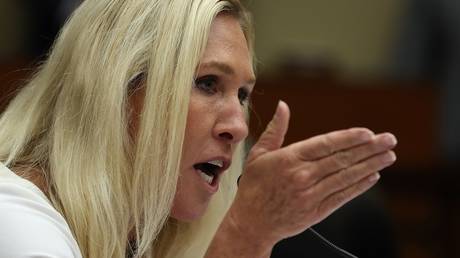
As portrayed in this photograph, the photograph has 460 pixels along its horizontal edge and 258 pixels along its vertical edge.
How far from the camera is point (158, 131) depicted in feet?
7.47

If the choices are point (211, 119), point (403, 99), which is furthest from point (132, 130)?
point (403, 99)

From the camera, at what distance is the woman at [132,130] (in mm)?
2084

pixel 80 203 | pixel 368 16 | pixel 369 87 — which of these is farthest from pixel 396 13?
pixel 80 203

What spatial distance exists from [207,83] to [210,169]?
204mm

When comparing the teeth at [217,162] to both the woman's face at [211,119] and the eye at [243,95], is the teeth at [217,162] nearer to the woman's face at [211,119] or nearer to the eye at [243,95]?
the woman's face at [211,119]

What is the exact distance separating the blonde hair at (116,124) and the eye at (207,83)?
0.19ft

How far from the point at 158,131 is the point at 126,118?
0.09m

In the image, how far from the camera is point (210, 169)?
242cm

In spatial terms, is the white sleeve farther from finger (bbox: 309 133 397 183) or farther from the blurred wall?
the blurred wall

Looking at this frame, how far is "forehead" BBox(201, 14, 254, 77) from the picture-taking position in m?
2.36

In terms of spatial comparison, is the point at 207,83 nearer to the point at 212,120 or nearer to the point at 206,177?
the point at 212,120

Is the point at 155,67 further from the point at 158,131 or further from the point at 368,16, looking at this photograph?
the point at 368,16

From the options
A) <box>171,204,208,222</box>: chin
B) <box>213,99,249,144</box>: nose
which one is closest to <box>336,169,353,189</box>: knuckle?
<box>213,99,249,144</box>: nose

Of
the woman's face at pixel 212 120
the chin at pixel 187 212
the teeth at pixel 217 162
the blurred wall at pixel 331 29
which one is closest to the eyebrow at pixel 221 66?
the woman's face at pixel 212 120
